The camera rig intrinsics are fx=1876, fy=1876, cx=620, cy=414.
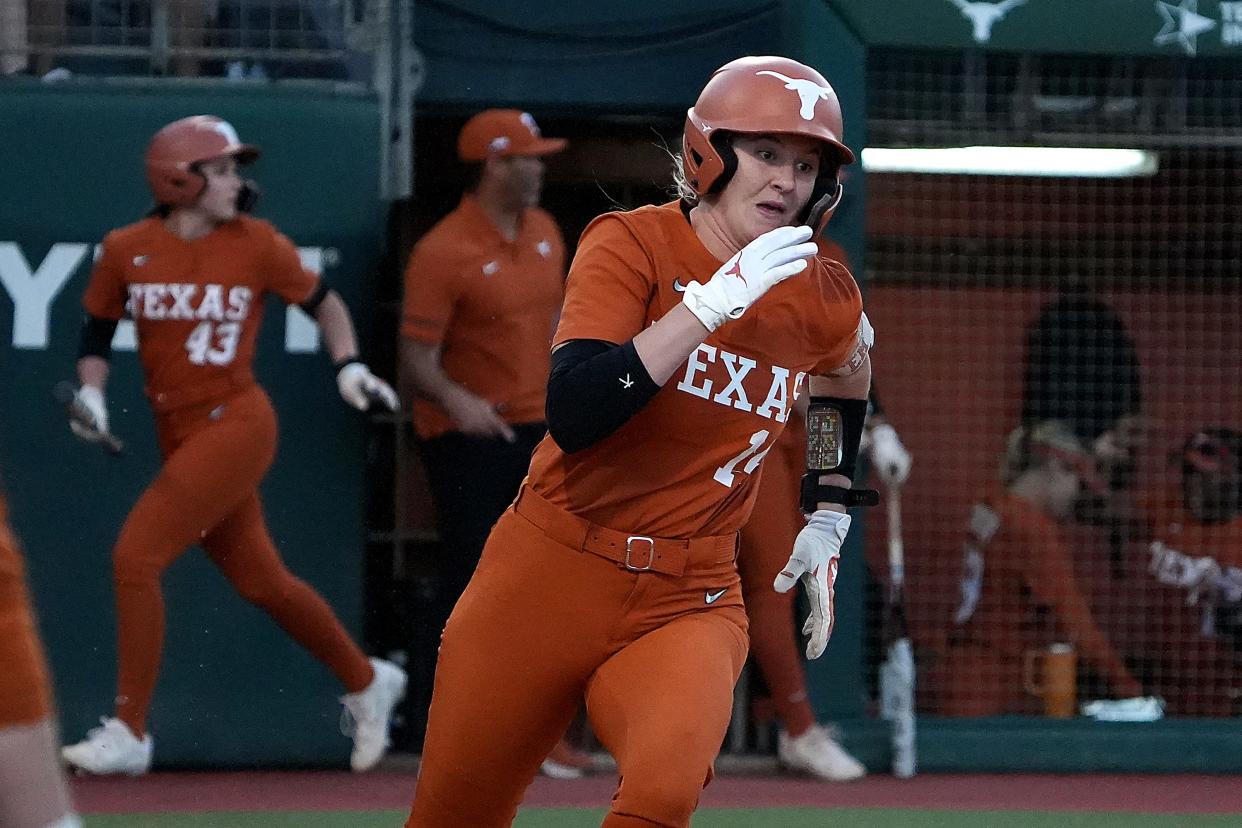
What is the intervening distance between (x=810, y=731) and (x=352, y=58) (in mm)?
2950

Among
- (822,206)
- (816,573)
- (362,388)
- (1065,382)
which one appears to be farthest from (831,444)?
(1065,382)

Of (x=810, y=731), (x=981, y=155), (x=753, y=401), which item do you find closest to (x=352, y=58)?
(x=981, y=155)

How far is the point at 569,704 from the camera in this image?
3.40 m

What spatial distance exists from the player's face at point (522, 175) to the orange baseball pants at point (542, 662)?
10.8 feet

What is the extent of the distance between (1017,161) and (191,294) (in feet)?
11.0

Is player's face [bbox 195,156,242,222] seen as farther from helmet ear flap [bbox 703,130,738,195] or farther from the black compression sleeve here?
helmet ear flap [bbox 703,130,738,195]

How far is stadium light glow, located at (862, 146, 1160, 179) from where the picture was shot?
7148mm

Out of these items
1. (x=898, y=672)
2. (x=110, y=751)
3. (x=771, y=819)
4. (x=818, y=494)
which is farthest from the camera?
(x=898, y=672)

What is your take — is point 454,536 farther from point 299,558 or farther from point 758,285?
point 758,285

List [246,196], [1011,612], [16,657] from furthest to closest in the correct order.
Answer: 1. [1011,612]
2. [246,196]
3. [16,657]

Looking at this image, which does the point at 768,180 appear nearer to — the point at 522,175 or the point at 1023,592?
the point at 522,175

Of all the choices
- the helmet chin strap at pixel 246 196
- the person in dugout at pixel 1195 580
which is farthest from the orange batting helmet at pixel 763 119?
the person in dugout at pixel 1195 580

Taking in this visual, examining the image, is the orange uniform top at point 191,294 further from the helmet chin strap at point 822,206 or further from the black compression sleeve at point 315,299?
the helmet chin strap at point 822,206

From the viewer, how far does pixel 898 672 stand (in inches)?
262
